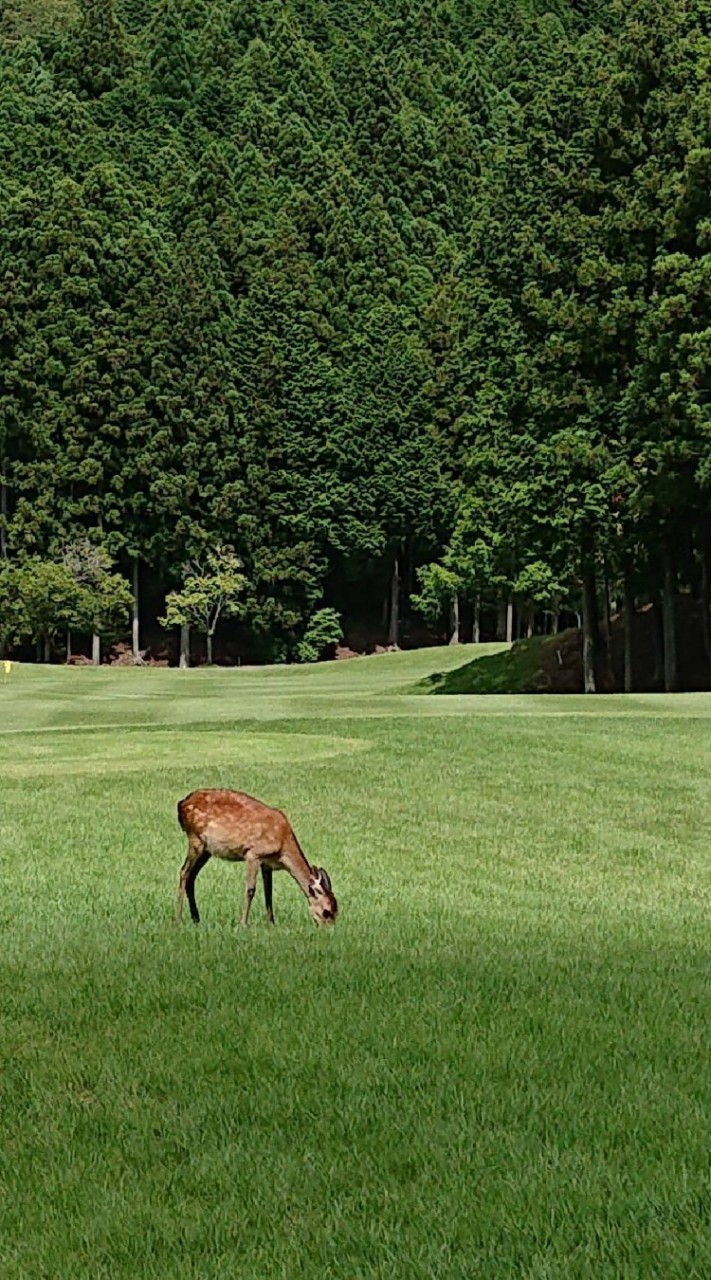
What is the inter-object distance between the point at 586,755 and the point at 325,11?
12608 centimetres

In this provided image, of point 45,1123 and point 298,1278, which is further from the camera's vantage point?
point 45,1123

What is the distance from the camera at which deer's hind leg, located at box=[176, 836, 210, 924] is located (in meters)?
9.80

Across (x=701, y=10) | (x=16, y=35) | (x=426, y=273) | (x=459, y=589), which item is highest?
(x=16, y=35)

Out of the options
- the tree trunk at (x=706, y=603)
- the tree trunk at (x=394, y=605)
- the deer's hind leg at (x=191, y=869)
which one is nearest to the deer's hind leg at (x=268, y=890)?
the deer's hind leg at (x=191, y=869)

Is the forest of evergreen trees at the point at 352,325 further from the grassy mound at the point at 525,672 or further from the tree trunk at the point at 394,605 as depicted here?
the grassy mound at the point at 525,672

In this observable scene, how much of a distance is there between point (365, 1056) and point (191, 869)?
3.84m

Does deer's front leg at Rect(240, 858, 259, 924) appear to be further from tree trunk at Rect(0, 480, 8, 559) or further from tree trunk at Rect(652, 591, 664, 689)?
tree trunk at Rect(0, 480, 8, 559)

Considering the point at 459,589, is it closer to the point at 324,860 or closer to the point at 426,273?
the point at 426,273

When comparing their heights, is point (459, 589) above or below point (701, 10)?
below

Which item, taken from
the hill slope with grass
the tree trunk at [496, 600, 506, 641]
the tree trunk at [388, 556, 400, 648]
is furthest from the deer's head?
the tree trunk at [388, 556, 400, 648]

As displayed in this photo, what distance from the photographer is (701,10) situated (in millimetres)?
40250

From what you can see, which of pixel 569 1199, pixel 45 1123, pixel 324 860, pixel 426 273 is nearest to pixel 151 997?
pixel 45 1123

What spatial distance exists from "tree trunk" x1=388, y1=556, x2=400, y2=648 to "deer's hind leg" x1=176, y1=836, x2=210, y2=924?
231ft

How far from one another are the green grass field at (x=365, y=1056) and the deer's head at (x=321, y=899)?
0.16 metres
